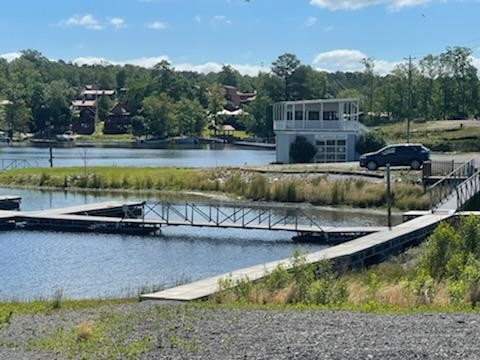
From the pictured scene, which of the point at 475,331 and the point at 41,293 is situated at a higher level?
the point at 475,331

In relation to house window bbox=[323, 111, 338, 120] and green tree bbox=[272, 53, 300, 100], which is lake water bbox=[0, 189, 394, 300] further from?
green tree bbox=[272, 53, 300, 100]

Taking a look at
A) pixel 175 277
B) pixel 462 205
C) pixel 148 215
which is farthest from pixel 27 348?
pixel 148 215

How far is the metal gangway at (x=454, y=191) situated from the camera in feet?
129

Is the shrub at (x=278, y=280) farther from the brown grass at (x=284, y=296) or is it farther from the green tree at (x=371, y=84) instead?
the green tree at (x=371, y=84)

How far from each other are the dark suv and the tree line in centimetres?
5112

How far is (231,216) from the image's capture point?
42.3 meters

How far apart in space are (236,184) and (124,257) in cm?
2303

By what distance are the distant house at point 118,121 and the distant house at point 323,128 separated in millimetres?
103131

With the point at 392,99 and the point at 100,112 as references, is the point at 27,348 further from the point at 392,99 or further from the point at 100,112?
the point at 100,112

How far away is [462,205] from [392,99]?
9439cm

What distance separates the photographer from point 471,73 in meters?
128

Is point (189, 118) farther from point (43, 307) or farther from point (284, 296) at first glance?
point (284, 296)

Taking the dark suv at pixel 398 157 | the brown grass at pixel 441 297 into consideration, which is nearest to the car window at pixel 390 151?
the dark suv at pixel 398 157

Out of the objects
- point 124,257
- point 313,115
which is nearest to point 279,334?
point 124,257
